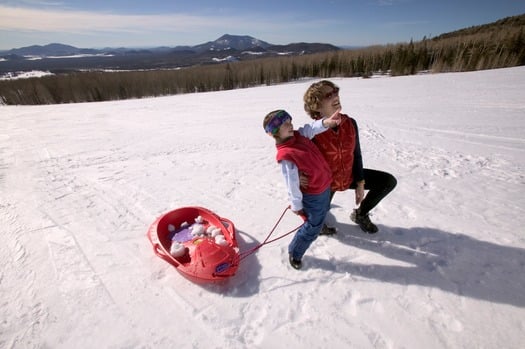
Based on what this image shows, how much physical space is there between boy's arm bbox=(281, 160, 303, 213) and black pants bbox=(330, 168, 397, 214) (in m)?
0.56

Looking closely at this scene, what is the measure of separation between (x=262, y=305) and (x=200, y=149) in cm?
382

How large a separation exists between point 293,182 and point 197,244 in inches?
45.3

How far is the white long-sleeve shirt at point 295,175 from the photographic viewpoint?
183cm

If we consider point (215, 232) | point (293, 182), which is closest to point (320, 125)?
point (293, 182)

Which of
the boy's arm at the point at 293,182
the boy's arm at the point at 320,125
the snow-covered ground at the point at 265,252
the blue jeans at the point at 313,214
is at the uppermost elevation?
the boy's arm at the point at 320,125

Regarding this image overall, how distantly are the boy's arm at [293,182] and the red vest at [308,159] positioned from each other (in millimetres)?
38

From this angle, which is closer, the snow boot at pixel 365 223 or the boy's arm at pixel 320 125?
the boy's arm at pixel 320 125

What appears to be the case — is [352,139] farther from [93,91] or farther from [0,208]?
[93,91]

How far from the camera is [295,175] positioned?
1839mm

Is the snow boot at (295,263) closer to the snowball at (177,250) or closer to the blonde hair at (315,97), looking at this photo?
the snowball at (177,250)

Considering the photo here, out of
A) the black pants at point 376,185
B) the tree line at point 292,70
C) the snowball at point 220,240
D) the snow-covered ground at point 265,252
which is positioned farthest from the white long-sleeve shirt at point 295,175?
the tree line at point 292,70

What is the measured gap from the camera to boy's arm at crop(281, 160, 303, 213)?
1828mm

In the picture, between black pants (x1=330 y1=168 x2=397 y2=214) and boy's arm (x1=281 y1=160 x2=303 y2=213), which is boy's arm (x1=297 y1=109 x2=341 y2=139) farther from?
black pants (x1=330 y1=168 x2=397 y2=214)

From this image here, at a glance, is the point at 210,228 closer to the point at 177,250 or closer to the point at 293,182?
the point at 177,250
